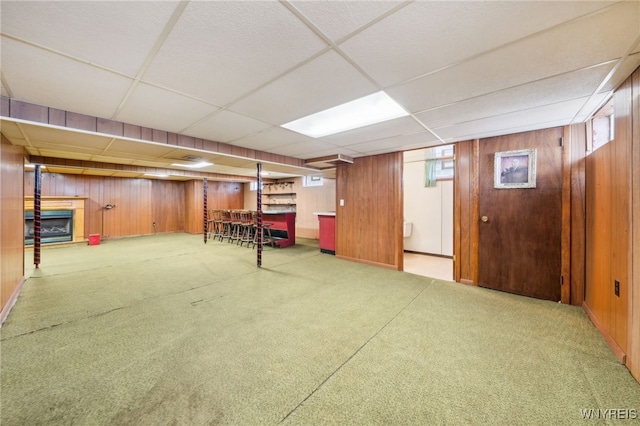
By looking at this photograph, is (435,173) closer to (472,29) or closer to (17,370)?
(472,29)

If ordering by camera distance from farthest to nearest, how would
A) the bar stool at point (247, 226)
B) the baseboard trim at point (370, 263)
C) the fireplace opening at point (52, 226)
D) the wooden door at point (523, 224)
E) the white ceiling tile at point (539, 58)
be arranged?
the bar stool at point (247, 226), the fireplace opening at point (52, 226), the baseboard trim at point (370, 263), the wooden door at point (523, 224), the white ceiling tile at point (539, 58)

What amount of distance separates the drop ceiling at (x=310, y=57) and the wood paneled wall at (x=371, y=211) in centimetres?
196

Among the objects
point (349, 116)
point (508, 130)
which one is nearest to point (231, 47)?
point (349, 116)

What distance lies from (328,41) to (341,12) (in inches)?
8.7

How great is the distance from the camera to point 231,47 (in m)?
1.46

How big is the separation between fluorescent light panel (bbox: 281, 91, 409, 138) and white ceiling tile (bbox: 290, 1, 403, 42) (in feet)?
3.56

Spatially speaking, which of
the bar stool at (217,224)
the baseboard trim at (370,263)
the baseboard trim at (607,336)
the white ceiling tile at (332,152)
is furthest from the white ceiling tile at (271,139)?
the bar stool at (217,224)

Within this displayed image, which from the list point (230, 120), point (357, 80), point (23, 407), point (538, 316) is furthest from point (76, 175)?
point (538, 316)

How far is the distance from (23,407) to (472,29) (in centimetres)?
343

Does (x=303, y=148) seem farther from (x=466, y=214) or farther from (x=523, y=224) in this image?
(x=523, y=224)

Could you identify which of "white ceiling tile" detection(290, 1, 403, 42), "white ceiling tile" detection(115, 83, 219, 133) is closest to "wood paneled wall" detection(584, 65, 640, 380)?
"white ceiling tile" detection(290, 1, 403, 42)

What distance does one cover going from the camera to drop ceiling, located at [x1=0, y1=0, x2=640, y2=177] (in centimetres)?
120

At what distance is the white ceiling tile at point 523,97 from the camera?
1.82 metres

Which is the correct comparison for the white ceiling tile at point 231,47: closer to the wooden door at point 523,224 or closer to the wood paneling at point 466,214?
the wood paneling at point 466,214
